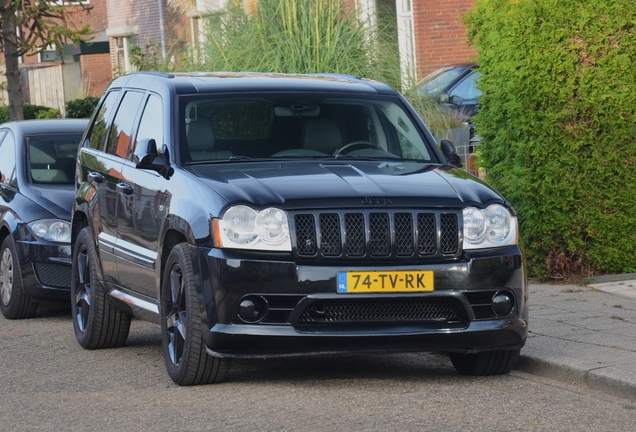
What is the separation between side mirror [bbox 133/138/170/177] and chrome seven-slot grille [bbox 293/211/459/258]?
1226mm

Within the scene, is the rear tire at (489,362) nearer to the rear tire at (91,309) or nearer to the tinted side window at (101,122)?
the rear tire at (91,309)

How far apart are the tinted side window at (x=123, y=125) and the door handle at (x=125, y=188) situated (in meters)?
0.26

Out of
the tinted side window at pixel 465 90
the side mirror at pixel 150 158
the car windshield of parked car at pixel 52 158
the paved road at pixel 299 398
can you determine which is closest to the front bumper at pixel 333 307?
the paved road at pixel 299 398

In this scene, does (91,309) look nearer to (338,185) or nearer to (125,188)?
(125,188)

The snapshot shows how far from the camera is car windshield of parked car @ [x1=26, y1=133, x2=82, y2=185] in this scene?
1152cm

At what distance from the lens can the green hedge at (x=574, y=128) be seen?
1045 centimetres

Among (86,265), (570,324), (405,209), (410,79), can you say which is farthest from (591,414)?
(410,79)

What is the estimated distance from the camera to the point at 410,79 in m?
15.0

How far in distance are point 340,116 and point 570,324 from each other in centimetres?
213

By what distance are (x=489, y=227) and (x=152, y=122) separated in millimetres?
2403

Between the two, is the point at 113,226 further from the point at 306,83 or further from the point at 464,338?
the point at 464,338

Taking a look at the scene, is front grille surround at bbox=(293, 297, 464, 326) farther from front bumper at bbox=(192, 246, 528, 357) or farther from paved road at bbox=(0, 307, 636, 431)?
paved road at bbox=(0, 307, 636, 431)

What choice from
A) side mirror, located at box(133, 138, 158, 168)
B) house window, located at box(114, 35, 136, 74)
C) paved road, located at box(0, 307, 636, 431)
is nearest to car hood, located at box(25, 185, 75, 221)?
paved road, located at box(0, 307, 636, 431)

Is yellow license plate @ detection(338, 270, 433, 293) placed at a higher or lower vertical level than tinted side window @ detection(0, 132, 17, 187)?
lower
